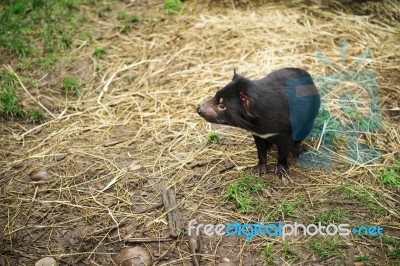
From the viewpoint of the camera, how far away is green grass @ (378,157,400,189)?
320 cm

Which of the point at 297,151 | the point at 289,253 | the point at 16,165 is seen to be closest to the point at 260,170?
the point at 297,151

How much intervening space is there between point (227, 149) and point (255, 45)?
5.72ft

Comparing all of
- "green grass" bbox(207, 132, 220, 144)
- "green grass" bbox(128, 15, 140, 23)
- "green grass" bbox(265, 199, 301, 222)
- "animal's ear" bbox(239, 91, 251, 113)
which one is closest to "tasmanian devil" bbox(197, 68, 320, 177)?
"animal's ear" bbox(239, 91, 251, 113)

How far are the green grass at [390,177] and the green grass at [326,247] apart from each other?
77cm

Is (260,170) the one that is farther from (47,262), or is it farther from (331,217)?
(47,262)

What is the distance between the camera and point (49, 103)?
4.31 metres

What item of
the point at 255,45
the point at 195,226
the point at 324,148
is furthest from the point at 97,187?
the point at 255,45

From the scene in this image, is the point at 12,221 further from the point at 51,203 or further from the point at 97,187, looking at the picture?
the point at 97,187

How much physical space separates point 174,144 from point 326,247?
5.38ft

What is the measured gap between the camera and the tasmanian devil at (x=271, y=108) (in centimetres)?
305

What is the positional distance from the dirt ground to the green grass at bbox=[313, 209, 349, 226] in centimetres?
3

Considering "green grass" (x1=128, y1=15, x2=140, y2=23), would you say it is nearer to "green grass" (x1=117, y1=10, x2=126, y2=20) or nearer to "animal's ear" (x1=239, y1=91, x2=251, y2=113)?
"green grass" (x1=117, y1=10, x2=126, y2=20)

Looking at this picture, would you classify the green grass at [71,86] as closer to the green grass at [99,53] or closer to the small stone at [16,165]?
the green grass at [99,53]

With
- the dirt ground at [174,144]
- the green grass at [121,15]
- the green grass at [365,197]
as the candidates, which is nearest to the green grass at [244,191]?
the dirt ground at [174,144]
